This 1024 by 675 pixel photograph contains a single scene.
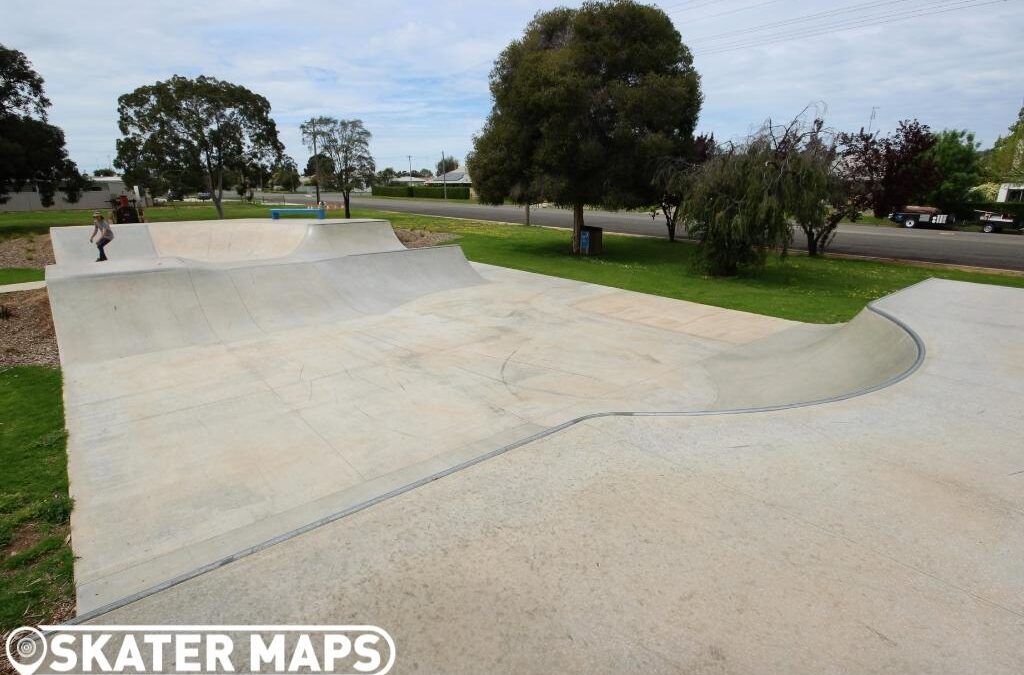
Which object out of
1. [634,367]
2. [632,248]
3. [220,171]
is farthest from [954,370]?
[220,171]

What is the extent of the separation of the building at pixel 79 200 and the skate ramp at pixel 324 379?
30921 millimetres

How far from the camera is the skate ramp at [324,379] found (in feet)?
13.3

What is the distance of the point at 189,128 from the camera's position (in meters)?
29.6

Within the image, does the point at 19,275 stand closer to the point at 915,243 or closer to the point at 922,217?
the point at 915,243

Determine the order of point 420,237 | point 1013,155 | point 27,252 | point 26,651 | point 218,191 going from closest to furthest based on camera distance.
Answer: point 26,651
point 27,252
point 420,237
point 1013,155
point 218,191

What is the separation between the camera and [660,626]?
2.39 meters

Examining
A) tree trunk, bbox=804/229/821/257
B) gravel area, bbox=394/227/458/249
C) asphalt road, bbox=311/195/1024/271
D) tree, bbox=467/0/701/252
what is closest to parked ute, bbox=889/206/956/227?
asphalt road, bbox=311/195/1024/271

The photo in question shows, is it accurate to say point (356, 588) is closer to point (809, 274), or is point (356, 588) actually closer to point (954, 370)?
point (954, 370)

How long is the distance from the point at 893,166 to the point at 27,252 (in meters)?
30.2

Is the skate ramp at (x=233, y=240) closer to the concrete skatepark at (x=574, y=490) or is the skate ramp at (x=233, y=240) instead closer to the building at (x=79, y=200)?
the concrete skatepark at (x=574, y=490)

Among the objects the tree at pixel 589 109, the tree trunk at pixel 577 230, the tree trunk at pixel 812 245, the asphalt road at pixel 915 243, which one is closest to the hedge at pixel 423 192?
the asphalt road at pixel 915 243

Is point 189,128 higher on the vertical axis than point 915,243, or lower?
higher

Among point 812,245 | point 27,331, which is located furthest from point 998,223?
point 27,331

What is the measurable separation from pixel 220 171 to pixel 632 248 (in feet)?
83.8
